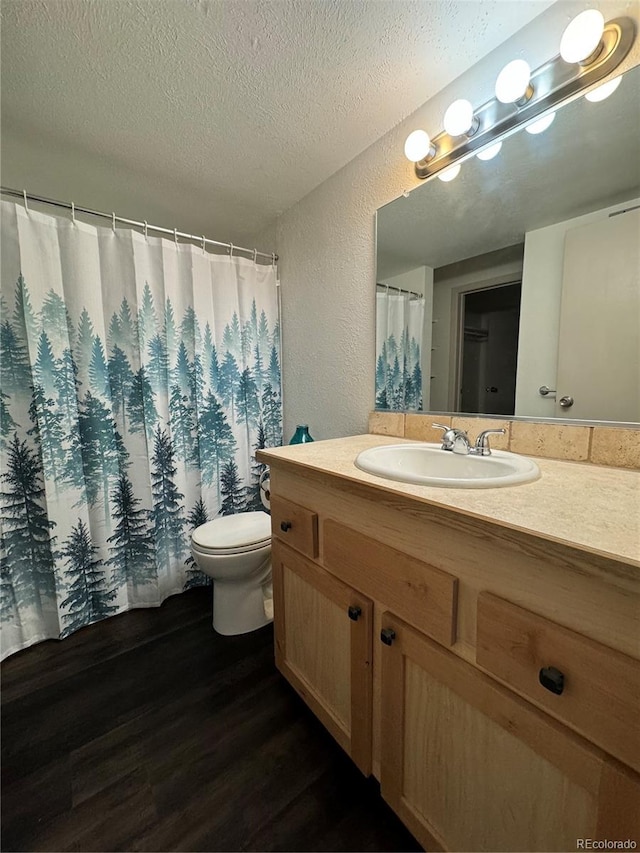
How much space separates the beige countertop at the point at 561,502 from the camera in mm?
492

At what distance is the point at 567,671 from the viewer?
1.65 ft

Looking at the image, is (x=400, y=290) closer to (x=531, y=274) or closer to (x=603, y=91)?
(x=531, y=274)

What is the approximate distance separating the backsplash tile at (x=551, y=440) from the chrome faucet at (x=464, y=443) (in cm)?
8

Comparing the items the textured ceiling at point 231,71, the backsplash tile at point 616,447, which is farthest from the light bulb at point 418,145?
the backsplash tile at point 616,447

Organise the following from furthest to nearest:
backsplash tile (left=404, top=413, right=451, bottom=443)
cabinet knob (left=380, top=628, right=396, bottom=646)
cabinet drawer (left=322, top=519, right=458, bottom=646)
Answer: backsplash tile (left=404, top=413, right=451, bottom=443) → cabinet knob (left=380, top=628, right=396, bottom=646) → cabinet drawer (left=322, top=519, right=458, bottom=646)

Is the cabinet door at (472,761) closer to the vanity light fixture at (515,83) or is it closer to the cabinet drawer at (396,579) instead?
the cabinet drawer at (396,579)

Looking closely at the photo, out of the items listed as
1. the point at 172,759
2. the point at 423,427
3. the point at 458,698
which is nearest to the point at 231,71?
the point at 423,427

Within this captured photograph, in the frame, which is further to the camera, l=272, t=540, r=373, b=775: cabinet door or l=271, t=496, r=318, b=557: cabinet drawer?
l=271, t=496, r=318, b=557: cabinet drawer

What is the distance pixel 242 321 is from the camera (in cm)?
195

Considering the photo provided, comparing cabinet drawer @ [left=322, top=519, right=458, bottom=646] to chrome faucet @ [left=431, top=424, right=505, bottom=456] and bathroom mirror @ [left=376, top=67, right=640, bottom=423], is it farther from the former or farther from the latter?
bathroom mirror @ [left=376, top=67, right=640, bottom=423]

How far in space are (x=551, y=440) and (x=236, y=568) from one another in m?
1.26

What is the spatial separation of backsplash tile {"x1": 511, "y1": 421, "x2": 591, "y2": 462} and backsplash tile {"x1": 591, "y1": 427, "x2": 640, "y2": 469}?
21 millimetres

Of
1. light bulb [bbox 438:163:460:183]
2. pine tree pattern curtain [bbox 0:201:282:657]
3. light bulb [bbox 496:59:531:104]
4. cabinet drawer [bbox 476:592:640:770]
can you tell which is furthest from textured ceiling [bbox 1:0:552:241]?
cabinet drawer [bbox 476:592:640:770]

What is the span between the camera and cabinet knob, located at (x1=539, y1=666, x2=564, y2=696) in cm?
51
